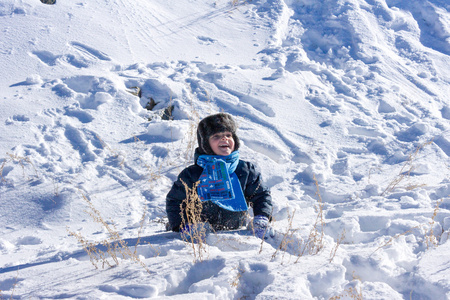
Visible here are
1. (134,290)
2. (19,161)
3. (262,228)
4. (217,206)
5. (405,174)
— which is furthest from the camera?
(405,174)

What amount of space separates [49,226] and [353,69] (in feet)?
17.6

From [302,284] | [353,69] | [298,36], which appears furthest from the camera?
[298,36]

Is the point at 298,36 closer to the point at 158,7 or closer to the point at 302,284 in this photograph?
the point at 158,7

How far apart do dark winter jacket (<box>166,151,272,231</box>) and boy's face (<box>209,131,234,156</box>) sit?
0.53ft

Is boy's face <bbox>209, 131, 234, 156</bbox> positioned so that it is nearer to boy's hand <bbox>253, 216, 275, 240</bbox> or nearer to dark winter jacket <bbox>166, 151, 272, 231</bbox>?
dark winter jacket <bbox>166, 151, 272, 231</bbox>

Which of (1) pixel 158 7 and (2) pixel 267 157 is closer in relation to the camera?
(2) pixel 267 157

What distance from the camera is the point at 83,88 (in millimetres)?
4535

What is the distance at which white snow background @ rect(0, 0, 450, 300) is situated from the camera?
198cm

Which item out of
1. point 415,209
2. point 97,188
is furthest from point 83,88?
point 415,209

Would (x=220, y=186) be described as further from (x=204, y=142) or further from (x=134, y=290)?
(x=134, y=290)

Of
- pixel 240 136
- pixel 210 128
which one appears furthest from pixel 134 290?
pixel 240 136

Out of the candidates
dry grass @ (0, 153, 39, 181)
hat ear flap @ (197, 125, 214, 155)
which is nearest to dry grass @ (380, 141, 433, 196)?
hat ear flap @ (197, 125, 214, 155)

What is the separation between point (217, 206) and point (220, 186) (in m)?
0.18

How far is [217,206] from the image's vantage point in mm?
2615
